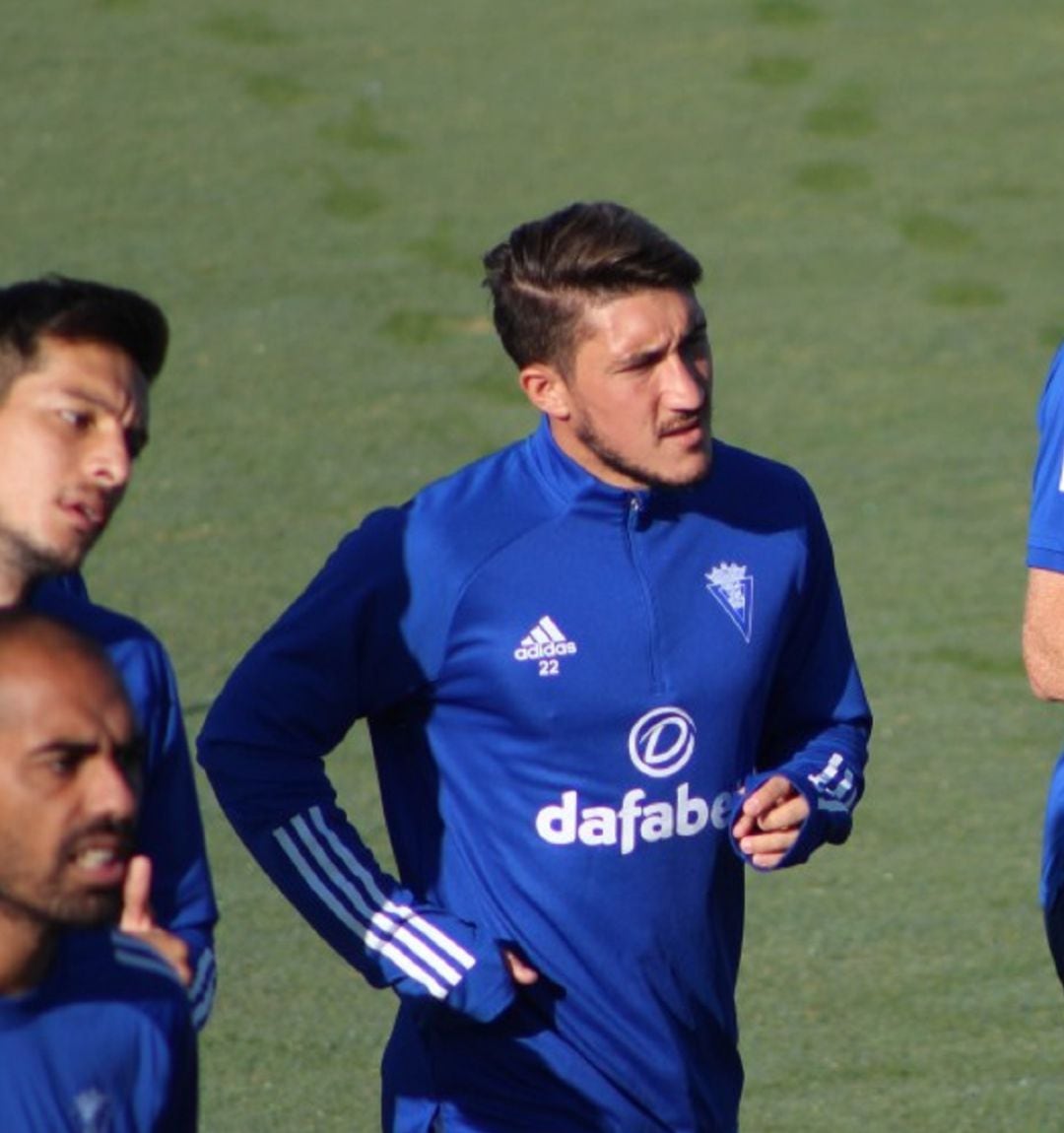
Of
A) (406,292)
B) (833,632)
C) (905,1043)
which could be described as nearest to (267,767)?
(833,632)

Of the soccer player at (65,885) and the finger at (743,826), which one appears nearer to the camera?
the soccer player at (65,885)

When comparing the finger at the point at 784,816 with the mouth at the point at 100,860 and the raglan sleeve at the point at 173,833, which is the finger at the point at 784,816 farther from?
the mouth at the point at 100,860

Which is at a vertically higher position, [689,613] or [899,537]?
[689,613]

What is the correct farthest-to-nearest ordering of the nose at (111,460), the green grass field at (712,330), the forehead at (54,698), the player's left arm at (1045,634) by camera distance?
the green grass field at (712,330), the player's left arm at (1045,634), the nose at (111,460), the forehead at (54,698)

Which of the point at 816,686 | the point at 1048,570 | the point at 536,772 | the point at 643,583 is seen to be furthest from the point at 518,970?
the point at 1048,570

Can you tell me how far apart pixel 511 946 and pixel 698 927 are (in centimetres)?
28

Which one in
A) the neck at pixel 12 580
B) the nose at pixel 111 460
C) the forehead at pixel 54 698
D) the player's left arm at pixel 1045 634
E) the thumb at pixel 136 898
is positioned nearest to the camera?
the forehead at pixel 54 698

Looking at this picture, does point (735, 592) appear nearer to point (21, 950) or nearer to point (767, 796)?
point (767, 796)

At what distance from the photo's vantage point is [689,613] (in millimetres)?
3852

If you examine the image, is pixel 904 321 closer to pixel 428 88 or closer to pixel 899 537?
pixel 899 537

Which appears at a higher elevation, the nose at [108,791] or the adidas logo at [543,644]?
the nose at [108,791]

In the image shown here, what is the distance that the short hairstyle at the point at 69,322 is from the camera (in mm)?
3164

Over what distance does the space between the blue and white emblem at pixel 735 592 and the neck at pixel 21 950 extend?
5.14ft

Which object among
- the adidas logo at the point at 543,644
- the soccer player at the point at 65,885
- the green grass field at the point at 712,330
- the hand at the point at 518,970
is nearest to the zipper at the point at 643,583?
the adidas logo at the point at 543,644
